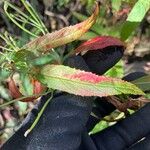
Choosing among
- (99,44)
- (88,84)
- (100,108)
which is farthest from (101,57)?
(100,108)

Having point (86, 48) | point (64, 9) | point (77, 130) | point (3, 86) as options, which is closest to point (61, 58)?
point (86, 48)

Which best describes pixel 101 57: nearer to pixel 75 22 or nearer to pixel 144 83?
pixel 144 83

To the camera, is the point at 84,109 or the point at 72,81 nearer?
the point at 72,81

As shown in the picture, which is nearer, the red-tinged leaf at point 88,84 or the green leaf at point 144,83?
the red-tinged leaf at point 88,84

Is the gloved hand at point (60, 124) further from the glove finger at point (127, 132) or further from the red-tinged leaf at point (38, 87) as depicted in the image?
the glove finger at point (127, 132)

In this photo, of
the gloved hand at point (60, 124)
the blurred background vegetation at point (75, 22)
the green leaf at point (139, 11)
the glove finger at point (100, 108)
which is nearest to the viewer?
the gloved hand at point (60, 124)

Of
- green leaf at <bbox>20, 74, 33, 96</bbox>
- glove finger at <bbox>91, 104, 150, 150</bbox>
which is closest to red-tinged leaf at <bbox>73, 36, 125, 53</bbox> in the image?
green leaf at <bbox>20, 74, 33, 96</bbox>

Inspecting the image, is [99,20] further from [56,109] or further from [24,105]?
[56,109]

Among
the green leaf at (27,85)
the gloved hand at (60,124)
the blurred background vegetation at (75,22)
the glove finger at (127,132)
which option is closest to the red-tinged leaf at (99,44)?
A: the gloved hand at (60,124)
